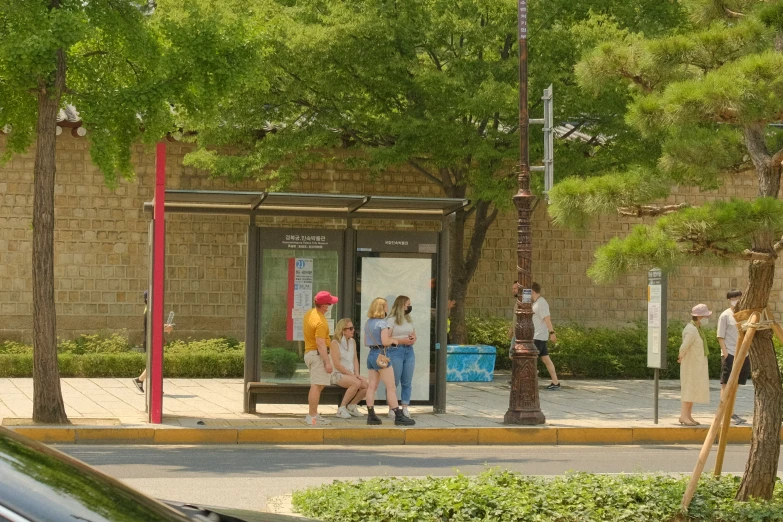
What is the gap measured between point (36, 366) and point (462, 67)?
30.6 feet

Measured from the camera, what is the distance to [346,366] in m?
15.8

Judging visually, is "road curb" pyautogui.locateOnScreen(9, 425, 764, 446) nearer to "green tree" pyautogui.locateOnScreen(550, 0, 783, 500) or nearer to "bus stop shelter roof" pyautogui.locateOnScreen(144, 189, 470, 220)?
"bus stop shelter roof" pyautogui.locateOnScreen(144, 189, 470, 220)

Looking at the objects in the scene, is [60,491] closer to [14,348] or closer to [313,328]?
[313,328]

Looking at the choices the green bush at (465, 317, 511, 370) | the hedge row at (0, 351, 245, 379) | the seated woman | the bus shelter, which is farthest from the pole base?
the green bush at (465, 317, 511, 370)

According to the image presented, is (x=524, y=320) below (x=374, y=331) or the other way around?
the other way around

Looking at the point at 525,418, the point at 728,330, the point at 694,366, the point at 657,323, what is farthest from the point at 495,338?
the point at 525,418

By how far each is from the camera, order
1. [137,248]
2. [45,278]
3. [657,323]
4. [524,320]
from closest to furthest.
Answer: [45,278], [524,320], [657,323], [137,248]

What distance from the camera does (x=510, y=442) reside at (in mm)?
15133

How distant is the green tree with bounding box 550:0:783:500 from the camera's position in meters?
8.07

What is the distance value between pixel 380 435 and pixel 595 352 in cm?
1017

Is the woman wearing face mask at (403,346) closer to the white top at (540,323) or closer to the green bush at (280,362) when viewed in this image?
the green bush at (280,362)

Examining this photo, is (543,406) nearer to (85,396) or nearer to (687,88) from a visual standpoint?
(85,396)

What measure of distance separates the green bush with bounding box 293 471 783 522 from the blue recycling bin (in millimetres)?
13096

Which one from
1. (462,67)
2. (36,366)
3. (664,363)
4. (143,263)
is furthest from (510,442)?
(143,263)
